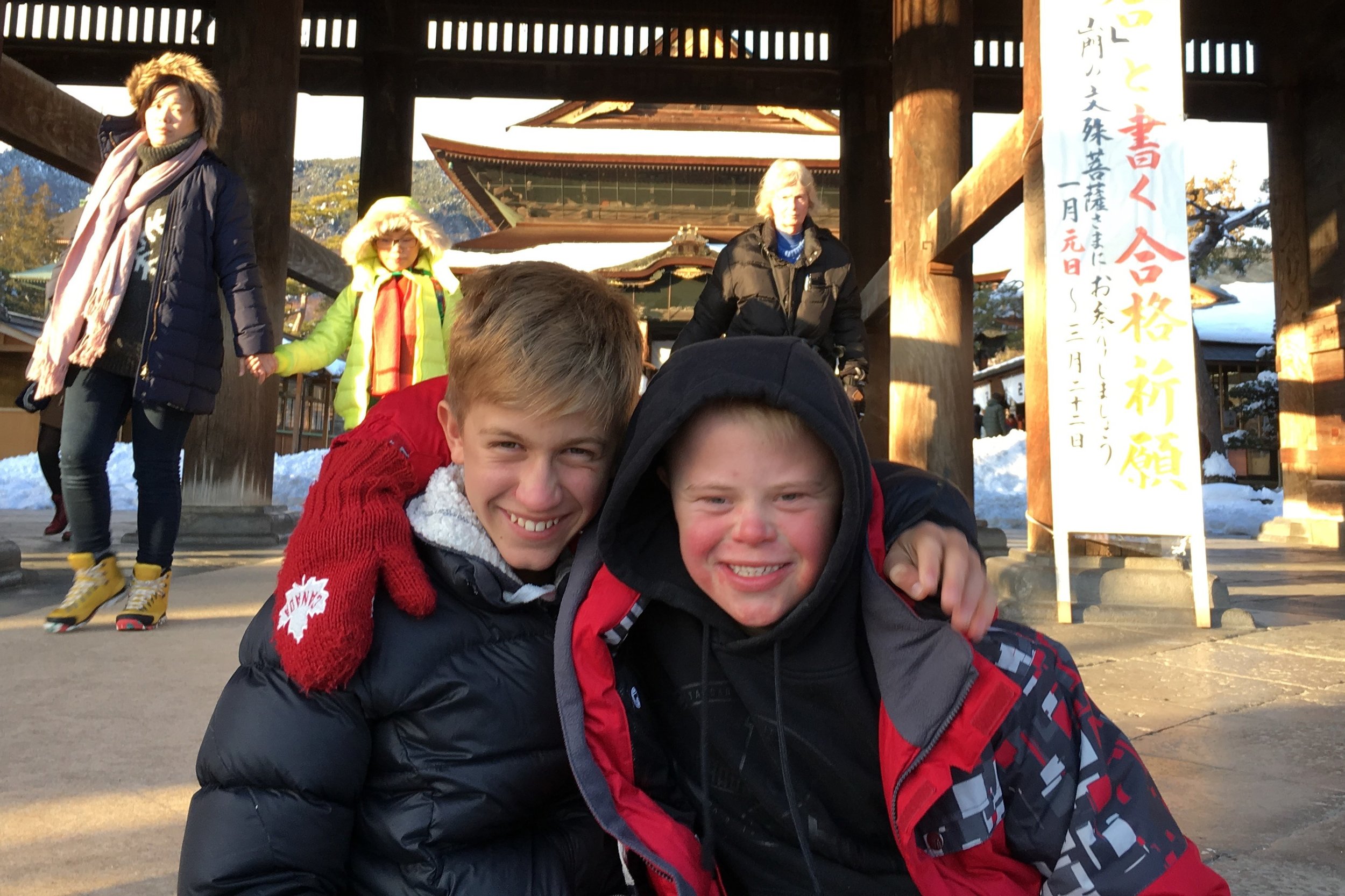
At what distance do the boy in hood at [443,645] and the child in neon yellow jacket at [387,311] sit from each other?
2004 mm

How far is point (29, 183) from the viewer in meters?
78.1

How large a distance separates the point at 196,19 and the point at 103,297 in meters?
6.43

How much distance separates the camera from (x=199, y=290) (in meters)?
3.01

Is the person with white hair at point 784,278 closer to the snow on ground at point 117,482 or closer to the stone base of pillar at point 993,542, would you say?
the stone base of pillar at point 993,542

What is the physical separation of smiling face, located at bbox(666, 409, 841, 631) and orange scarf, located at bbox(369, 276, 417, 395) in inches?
90.2

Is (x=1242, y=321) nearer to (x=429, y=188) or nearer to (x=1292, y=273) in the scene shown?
(x=1292, y=273)

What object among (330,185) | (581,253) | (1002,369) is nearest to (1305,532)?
(581,253)

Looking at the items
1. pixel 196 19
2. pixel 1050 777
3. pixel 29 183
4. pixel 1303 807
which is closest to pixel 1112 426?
pixel 1303 807

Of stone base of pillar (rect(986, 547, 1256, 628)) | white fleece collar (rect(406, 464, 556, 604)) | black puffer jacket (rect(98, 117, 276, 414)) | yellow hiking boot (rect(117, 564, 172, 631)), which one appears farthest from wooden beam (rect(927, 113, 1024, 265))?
yellow hiking boot (rect(117, 564, 172, 631))

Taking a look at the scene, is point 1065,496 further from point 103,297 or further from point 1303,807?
point 103,297

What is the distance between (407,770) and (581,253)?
1282 cm

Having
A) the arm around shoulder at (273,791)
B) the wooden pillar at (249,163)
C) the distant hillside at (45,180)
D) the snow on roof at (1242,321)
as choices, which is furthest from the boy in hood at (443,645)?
the distant hillside at (45,180)

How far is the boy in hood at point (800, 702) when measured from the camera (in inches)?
41.3

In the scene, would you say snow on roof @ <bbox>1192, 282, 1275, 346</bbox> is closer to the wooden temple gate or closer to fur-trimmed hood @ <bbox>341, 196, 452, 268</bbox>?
the wooden temple gate
